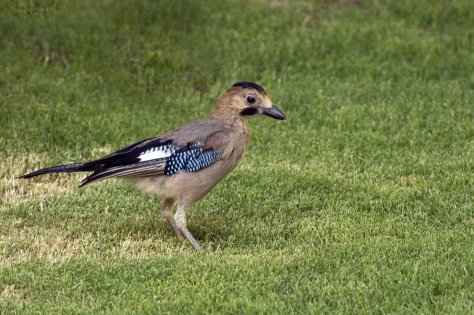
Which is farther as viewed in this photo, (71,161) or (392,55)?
(392,55)

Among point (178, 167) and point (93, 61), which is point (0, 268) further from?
point (93, 61)

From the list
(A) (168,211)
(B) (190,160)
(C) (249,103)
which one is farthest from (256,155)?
(B) (190,160)

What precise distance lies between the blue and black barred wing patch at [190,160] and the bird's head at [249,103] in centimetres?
47

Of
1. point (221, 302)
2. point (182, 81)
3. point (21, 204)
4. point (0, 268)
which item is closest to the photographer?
point (221, 302)

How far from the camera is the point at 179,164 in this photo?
839cm

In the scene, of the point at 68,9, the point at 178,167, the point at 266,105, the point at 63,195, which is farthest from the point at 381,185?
the point at 68,9

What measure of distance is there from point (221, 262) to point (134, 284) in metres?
0.76

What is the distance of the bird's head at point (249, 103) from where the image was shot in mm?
8633

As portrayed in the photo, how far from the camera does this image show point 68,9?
1282cm

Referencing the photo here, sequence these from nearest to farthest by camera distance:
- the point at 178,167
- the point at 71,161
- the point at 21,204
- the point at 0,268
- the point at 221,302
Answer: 1. the point at 221,302
2. the point at 0,268
3. the point at 178,167
4. the point at 21,204
5. the point at 71,161

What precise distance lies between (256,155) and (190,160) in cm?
233

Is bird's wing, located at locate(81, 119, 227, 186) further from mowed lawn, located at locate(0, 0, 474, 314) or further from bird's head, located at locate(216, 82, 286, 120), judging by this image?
mowed lawn, located at locate(0, 0, 474, 314)

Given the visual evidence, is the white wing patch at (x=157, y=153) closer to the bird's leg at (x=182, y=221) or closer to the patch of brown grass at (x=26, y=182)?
the bird's leg at (x=182, y=221)

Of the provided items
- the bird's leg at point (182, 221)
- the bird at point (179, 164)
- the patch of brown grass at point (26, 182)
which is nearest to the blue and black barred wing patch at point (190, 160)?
the bird at point (179, 164)
